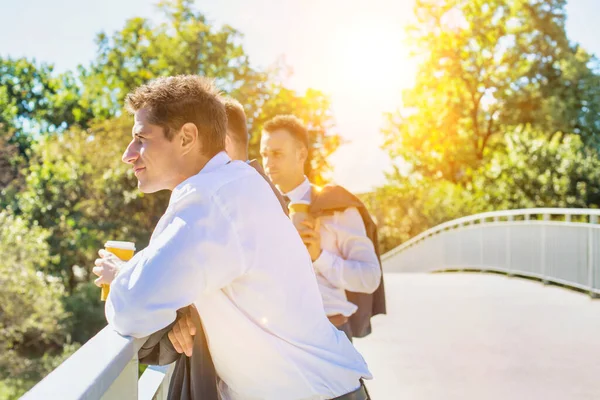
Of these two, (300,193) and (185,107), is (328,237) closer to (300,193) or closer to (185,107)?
(300,193)

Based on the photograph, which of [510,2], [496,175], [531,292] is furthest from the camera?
[510,2]

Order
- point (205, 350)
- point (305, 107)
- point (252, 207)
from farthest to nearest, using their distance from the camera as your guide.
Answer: point (305, 107) < point (205, 350) < point (252, 207)

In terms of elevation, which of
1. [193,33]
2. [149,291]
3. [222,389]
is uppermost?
[193,33]

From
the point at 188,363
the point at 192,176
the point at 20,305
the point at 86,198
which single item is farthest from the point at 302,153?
the point at 86,198

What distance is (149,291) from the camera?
1769mm

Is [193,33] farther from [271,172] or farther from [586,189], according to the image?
[271,172]

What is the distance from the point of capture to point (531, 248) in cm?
1388

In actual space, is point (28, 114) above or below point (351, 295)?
above

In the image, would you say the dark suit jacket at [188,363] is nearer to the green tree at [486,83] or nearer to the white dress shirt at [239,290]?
the white dress shirt at [239,290]

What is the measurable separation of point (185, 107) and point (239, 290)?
0.49m

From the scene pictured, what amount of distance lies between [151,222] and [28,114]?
2204 cm

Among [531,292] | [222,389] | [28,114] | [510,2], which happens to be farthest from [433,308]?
[28,114]

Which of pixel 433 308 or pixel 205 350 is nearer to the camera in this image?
pixel 205 350

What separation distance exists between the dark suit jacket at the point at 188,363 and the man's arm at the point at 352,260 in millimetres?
1746
